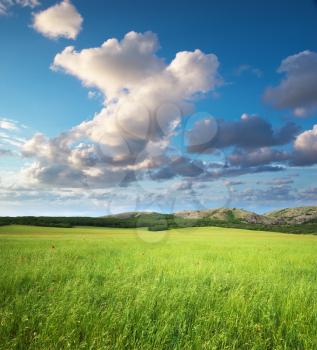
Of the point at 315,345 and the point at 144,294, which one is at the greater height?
the point at 144,294

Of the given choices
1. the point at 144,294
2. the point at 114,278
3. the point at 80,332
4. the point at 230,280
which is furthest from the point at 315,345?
the point at 114,278

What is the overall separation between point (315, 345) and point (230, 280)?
4.46 m

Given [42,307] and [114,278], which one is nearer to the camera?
[42,307]

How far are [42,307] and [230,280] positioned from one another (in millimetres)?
5589

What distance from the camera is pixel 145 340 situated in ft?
16.2

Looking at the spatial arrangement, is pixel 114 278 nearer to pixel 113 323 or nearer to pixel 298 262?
pixel 113 323

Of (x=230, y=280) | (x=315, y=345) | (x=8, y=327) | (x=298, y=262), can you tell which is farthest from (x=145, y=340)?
(x=298, y=262)

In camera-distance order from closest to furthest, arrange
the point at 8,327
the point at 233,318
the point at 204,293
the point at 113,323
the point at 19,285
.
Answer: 1. the point at 8,327
2. the point at 113,323
3. the point at 233,318
4. the point at 204,293
5. the point at 19,285

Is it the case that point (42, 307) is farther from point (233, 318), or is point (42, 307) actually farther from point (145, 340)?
point (233, 318)

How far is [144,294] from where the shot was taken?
21.8ft

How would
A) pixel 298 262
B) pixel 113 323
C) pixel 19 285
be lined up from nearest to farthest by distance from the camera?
pixel 113 323, pixel 19 285, pixel 298 262

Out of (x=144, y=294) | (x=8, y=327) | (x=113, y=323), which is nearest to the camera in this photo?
(x=8, y=327)

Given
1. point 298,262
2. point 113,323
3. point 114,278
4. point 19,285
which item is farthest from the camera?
point 298,262

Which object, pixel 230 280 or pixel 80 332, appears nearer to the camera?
pixel 80 332
